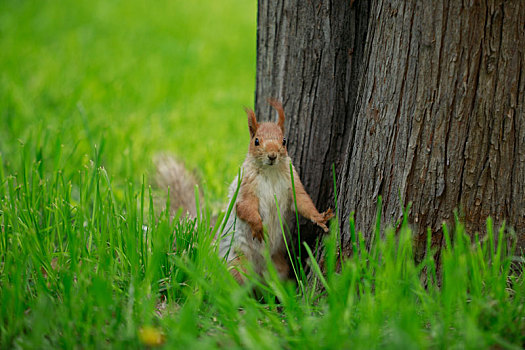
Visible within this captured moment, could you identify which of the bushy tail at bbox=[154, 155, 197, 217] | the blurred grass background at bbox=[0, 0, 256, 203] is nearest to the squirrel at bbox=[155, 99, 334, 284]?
the blurred grass background at bbox=[0, 0, 256, 203]

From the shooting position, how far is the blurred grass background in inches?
153

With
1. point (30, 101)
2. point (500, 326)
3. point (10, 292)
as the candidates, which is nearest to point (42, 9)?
point (30, 101)

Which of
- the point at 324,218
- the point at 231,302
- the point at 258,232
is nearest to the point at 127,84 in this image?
the point at 258,232

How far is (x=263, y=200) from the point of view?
2.43 metres

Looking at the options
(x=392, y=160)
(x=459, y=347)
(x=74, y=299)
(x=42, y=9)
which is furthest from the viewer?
(x=42, y=9)

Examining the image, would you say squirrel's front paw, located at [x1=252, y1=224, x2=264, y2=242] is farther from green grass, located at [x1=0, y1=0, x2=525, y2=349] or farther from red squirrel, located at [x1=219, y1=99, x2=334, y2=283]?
green grass, located at [x1=0, y1=0, x2=525, y2=349]

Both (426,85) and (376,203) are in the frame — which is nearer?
(426,85)

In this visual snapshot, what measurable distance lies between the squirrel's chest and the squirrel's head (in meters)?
0.10

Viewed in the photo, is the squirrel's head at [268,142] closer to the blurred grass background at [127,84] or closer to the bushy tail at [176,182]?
the blurred grass background at [127,84]

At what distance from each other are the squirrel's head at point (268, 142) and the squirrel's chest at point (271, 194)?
10cm

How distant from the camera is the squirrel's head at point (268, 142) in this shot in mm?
2307

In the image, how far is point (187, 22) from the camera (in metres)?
8.53

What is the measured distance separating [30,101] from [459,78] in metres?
3.90

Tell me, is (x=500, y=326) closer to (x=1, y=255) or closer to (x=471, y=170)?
(x=471, y=170)
